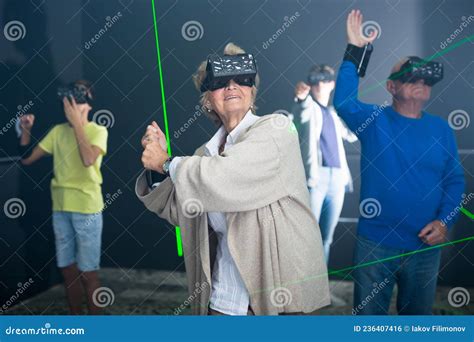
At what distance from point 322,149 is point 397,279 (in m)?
0.65

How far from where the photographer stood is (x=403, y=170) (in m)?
2.25

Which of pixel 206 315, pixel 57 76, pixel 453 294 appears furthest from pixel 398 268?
pixel 57 76

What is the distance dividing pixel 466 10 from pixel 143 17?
1.42 m

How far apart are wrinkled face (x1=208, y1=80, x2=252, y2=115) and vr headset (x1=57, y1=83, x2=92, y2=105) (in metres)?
0.91

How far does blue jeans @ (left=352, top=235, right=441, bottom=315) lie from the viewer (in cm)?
225

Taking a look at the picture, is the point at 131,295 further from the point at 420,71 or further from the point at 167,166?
the point at 420,71

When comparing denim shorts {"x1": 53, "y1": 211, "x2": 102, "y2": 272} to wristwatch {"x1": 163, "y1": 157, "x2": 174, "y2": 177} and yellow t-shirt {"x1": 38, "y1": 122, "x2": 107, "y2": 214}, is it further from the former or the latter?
wristwatch {"x1": 163, "y1": 157, "x2": 174, "y2": 177}

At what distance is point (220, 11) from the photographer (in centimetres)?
239

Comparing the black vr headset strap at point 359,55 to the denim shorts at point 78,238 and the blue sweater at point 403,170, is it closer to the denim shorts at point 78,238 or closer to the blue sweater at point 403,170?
the blue sweater at point 403,170

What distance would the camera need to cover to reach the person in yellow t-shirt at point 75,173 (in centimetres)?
244

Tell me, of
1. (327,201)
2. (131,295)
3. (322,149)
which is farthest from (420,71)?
(131,295)

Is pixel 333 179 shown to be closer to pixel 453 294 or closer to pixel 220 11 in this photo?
pixel 453 294

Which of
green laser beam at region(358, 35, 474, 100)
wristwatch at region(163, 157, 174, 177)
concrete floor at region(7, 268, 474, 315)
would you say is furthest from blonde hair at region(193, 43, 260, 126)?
concrete floor at region(7, 268, 474, 315)

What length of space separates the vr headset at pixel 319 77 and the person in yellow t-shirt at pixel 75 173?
0.96 m
